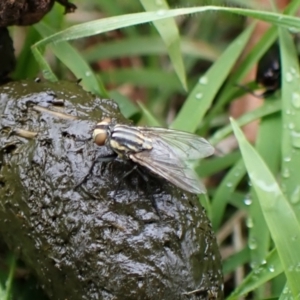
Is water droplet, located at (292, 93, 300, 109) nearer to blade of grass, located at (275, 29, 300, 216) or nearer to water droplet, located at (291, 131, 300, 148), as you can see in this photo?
blade of grass, located at (275, 29, 300, 216)

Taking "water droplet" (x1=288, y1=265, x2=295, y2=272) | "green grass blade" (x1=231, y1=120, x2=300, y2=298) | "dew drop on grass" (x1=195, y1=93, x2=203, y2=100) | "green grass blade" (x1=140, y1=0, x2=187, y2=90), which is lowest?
"water droplet" (x1=288, y1=265, x2=295, y2=272)

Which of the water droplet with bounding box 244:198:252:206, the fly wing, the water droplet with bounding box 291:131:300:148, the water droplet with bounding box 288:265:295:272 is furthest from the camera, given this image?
the water droplet with bounding box 244:198:252:206

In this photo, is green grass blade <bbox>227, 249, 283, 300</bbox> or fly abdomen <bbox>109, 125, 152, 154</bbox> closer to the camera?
fly abdomen <bbox>109, 125, 152, 154</bbox>

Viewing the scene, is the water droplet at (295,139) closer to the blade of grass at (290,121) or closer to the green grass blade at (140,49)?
the blade of grass at (290,121)

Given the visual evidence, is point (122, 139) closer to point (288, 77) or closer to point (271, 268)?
point (271, 268)

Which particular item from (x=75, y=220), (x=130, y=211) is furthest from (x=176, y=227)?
(x=75, y=220)

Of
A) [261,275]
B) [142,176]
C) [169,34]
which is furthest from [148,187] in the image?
[169,34]

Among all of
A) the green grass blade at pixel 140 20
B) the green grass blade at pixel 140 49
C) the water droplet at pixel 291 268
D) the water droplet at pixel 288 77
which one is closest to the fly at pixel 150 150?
the water droplet at pixel 291 268

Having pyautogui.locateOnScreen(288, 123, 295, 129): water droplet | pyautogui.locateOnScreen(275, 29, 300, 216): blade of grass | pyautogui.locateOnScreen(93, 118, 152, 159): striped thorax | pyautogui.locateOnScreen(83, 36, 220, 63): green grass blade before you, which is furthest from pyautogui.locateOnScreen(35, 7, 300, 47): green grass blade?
pyautogui.locateOnScreen(83, 36, 220, 63): green grass blade
